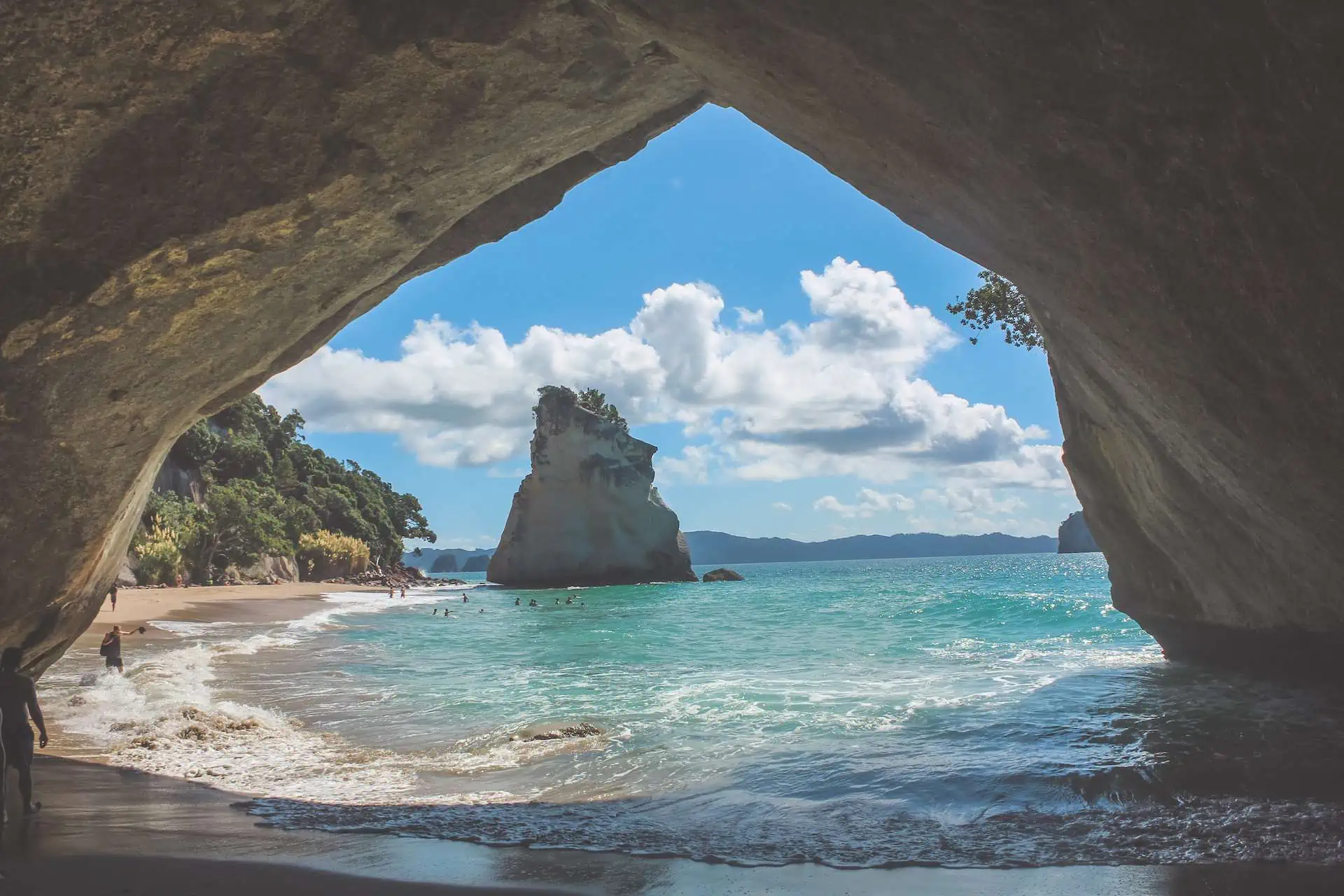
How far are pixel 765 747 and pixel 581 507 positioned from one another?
63.6 meters

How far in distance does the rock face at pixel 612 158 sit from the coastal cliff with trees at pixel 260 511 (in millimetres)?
26691

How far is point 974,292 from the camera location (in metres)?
16.0

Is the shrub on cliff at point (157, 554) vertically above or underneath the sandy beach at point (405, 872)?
above

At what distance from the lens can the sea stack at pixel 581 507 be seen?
7269 centimetres

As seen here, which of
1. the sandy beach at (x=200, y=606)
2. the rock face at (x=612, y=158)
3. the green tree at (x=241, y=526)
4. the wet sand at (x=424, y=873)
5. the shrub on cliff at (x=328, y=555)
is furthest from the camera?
the shrub on cliff at (x=328, y=555)

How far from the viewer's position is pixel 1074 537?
179 metres

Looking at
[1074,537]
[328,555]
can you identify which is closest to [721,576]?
[328,555]

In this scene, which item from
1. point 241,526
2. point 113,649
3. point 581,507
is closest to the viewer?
point 113,649

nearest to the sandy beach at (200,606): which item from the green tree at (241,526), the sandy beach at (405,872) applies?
the green tree at (241,526)

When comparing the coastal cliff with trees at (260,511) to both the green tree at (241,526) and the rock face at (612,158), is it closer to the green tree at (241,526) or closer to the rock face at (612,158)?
the green tree at (241,526)

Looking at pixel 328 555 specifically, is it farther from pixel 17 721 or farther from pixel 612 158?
pixel 612 158

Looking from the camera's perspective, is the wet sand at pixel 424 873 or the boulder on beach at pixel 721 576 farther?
the boulder on beach at pixel 721 576

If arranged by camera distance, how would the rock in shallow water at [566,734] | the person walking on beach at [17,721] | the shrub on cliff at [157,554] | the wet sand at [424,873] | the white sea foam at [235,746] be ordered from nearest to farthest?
the wet sand at [424,873]
the person walking on beach at [17,721]
the white sea foam at [235,746]
the rock in shallow water at [566,734]
the shrub on cliff at [157,554]

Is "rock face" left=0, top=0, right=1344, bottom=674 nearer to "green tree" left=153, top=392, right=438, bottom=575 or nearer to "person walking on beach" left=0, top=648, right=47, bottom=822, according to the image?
"person walking on beach" left=0, top=648, right=47, bottom=822
